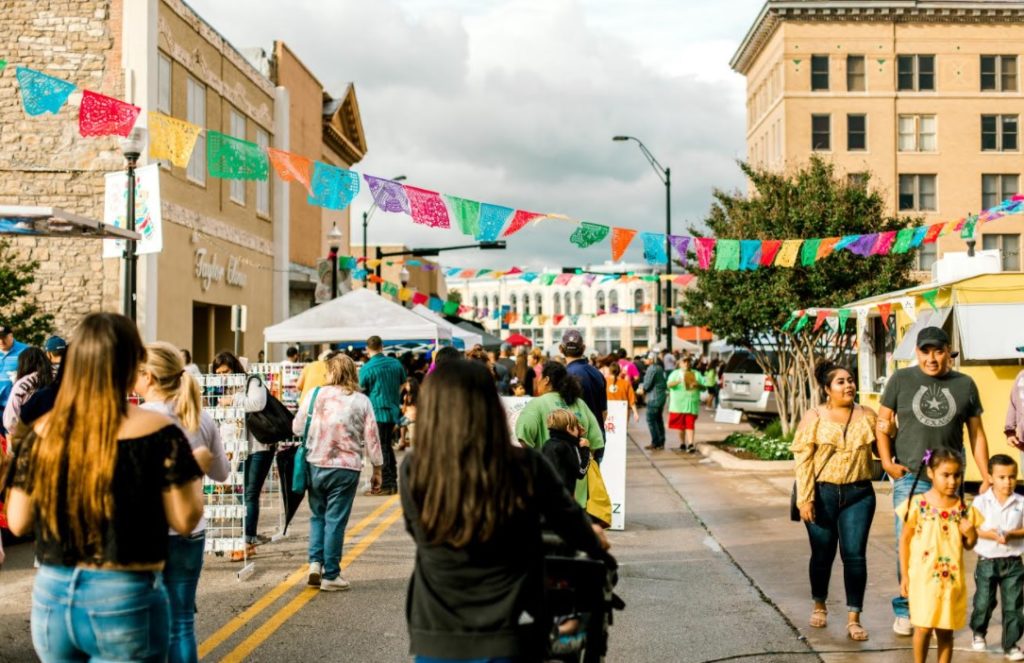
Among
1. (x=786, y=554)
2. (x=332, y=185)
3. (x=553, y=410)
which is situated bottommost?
(x=786, y=554)

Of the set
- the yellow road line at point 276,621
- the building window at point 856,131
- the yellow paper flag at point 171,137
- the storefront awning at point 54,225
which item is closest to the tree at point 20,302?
the yellow paper flag at point 171,137

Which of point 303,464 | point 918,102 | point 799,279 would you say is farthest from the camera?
point 918,102

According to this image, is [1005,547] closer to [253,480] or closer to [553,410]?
[553,410]

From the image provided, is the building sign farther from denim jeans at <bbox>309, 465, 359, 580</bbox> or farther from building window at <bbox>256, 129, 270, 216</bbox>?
denim jeans at <bbox>309, 465, 359, 580</bbox>

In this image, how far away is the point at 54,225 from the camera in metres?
9.94

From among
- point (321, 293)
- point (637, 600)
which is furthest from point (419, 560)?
point (321, 293)

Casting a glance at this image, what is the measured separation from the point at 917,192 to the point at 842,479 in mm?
49320

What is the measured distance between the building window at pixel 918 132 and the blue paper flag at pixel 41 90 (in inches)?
1850

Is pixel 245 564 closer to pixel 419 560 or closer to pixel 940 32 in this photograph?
pixel 419 560

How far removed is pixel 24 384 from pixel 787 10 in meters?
47.9

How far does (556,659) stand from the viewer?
12.1 ft

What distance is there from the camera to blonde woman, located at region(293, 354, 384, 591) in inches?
339

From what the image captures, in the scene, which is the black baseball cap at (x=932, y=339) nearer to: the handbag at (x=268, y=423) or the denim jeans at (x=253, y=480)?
the handbag at (x=268, y=423)

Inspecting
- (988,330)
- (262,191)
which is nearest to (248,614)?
(988,330)
